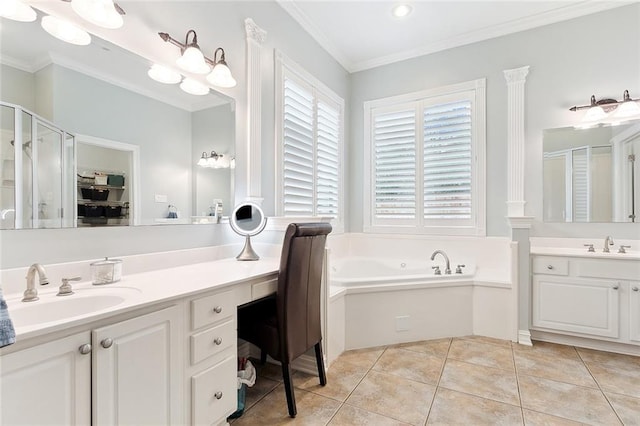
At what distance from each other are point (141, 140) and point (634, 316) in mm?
3700

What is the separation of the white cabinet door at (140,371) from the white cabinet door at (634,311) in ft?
10.5

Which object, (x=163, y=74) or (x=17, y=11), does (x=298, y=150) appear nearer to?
(x=163, y=74)

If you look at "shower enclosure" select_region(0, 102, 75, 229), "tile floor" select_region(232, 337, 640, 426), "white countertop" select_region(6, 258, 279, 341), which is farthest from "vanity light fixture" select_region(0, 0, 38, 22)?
"tile floor" select_region(232, 337, 640, 426)

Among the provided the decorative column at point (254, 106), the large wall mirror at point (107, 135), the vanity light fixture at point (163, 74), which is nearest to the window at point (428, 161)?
the decorative column at point (254, 106)

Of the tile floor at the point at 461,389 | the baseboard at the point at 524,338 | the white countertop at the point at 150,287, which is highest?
the white countertop at the point at 150,287


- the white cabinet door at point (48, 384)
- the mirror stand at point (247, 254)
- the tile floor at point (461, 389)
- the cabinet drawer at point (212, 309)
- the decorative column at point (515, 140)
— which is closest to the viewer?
the white cabinet door at point (48, 384)

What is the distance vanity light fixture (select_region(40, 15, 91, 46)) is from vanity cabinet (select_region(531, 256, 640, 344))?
3471 millimetres

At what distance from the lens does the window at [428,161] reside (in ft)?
11.0

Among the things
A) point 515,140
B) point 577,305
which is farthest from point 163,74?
point 577,305

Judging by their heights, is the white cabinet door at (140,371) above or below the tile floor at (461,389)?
above

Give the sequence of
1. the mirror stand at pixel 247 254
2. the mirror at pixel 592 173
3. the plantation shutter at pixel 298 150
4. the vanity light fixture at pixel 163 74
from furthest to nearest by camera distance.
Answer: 1. the plantation shutter at pixel 298 150
2. the mirror at pixel 592 173
3. the mirror stand at pixel 247 254
4. the vanity light fixture at pixel 163 74

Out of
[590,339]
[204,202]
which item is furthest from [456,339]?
[204,202]

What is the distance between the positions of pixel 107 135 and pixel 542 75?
3748mm

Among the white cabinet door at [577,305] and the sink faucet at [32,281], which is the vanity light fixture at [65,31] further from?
the white cabinet door at [577,305]
